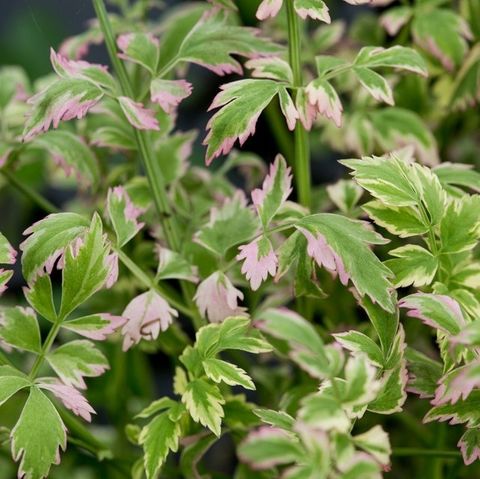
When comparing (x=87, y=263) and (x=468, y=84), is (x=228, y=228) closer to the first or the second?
(x=87, y=263)

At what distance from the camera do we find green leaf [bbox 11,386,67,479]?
65 centimetres

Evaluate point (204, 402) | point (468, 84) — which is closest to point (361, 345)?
point (204, 402)

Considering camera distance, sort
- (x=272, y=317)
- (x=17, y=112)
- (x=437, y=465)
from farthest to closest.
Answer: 1. (x=17, y=112)
2. (x=437, y=465)
3. (x=272, y=317)

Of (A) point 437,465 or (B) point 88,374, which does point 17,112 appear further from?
(A) point 437,465

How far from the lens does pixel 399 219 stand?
2.36 ft

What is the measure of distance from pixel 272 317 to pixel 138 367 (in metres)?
0.65

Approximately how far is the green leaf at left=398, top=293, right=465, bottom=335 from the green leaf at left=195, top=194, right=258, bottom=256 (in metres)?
0.21

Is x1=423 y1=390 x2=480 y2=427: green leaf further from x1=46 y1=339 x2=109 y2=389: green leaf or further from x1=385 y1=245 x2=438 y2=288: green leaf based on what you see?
x1=46 y1=339 x2=109 y2=389: green leaf

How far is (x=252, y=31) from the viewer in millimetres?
817

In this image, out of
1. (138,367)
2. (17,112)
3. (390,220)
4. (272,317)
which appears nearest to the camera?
(272,317)

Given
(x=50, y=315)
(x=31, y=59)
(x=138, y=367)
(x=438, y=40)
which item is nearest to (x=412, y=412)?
(x=138, y=367)

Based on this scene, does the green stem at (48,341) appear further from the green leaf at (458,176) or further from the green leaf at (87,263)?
the green leaf at (458,176)

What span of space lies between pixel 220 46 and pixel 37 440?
407mm

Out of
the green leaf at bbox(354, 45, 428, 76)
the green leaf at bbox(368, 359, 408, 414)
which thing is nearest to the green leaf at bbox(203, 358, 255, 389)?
the green leaf at bbox(368, 359, 408, 414)
